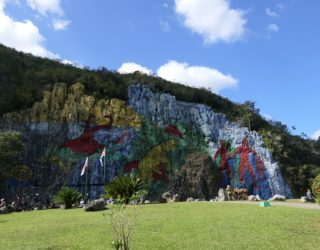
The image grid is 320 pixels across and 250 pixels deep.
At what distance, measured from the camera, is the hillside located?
1578 inches

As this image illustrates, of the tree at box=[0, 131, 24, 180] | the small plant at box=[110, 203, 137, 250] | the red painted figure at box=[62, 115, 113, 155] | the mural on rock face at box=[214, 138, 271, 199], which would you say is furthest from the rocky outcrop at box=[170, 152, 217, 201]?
the small plant at box=[110, 203, 137, 250]

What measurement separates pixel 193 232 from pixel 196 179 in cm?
2631

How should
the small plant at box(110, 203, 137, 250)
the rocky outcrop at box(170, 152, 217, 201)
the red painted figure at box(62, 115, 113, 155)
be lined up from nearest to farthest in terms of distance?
the small plant at box(110, 203, 137, 250), the red painted figure at box(62, 115, 113, 155), the rocky outcrop at box(170, 152, 217, 201)

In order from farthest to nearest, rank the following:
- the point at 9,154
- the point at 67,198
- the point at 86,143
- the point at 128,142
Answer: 1. the point at 128,142
2. the point at 86,143
3. the point at 9,154
4. the point at 67,198

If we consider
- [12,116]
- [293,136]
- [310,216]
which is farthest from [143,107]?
[310,216]

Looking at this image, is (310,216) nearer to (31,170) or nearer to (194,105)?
(31,170)

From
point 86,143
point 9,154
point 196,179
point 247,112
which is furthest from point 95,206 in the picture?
point 247,112

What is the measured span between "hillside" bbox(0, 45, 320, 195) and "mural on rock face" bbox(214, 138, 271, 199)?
2.77 metres

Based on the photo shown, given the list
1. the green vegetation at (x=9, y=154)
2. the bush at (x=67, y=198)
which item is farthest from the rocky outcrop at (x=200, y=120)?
the bush at (x=67, y=198)

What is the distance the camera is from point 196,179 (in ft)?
126

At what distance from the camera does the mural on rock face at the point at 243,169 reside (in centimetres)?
3978

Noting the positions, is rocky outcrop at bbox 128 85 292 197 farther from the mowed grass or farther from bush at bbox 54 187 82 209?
the mowed grass

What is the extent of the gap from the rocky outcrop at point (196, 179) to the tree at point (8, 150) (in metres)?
14.8

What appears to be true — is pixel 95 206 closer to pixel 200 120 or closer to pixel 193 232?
pixel 193 232
